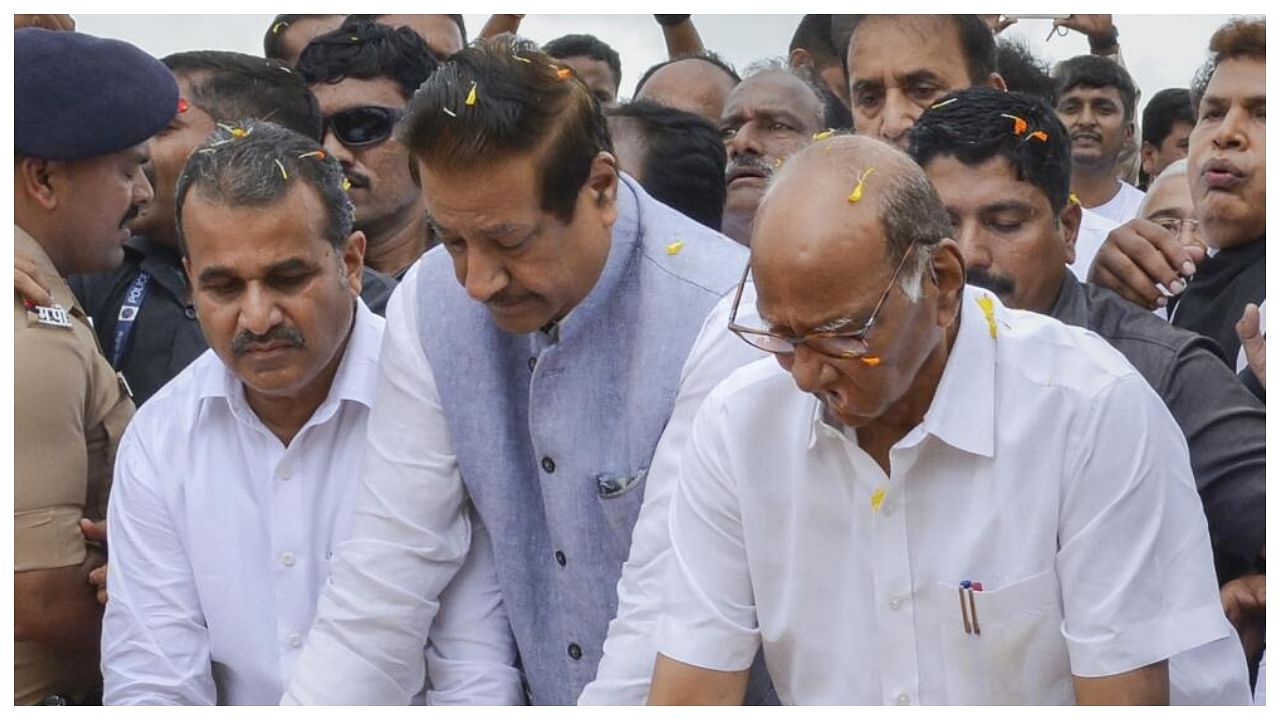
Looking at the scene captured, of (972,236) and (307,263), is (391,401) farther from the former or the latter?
(972,236)

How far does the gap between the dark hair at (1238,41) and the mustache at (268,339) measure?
1.86 m

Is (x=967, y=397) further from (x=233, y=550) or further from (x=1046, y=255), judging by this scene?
(x=233, y=550)

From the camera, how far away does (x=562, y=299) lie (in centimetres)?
286

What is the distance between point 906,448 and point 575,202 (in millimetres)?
705

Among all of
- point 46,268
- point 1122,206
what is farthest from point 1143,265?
point 1122,206

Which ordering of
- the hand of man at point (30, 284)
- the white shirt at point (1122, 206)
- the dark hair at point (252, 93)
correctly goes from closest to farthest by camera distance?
the hand of man at point (30, 284) → the dark hair at point (252, 93) → the white shirt at point (1122, 206)

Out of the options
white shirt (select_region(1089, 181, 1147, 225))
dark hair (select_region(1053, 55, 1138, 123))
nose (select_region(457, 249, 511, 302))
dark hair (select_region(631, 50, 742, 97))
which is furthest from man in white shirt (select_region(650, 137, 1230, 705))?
dark hair (select_region(1053, 55, 1138, 123))

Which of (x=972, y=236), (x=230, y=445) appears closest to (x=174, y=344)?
(x=230, y=445)

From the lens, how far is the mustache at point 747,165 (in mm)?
4547

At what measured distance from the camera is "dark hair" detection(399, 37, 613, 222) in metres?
2.76

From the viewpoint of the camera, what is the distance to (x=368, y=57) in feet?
14.4

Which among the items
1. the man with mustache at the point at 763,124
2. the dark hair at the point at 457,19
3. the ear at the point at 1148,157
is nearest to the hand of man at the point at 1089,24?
the ear at the point at 1148,157

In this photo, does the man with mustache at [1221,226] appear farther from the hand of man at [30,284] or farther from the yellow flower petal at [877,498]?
the hand of man at [30,284]

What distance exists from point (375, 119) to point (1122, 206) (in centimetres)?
245
